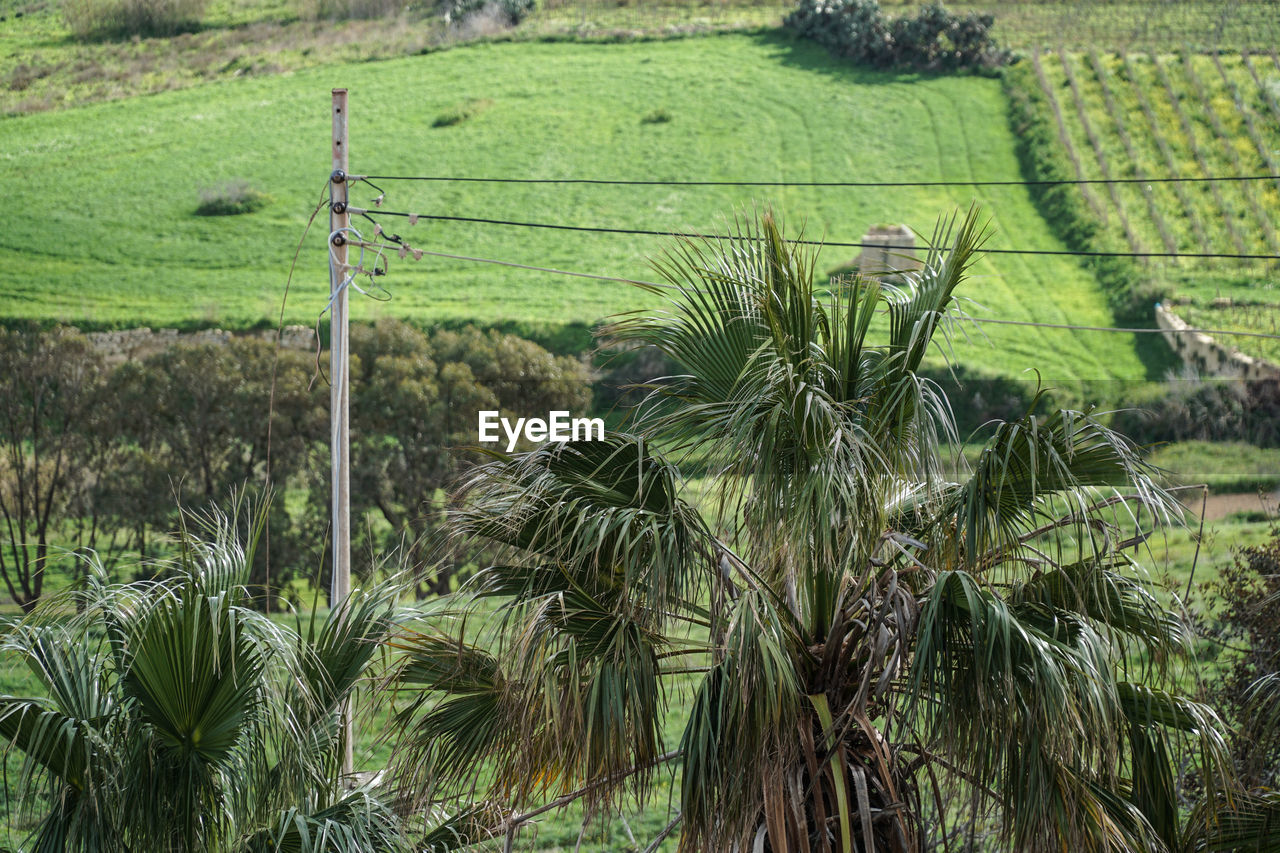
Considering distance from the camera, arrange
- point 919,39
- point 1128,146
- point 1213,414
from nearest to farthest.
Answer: point 1213,414 < point 1128,146 < point 919,39

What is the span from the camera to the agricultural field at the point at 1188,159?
30344mm

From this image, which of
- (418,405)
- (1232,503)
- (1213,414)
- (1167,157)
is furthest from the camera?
(1167,157)

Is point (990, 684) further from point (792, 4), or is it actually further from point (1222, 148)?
point (792, 4)

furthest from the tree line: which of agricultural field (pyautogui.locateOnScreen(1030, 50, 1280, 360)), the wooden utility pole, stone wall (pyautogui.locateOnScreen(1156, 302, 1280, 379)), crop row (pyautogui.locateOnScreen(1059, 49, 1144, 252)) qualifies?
crop row (pyautogui.locateOnScreen(1059, 49, 1144, 252))

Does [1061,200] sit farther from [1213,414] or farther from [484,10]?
[484,10]

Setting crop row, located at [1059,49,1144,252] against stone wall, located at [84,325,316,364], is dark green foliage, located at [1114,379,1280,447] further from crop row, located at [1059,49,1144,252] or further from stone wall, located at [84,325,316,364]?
stone wall, located at [84,325,316,364]

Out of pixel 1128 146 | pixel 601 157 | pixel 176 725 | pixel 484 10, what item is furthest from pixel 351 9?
pixel 176 725

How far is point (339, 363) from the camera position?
8609 mm

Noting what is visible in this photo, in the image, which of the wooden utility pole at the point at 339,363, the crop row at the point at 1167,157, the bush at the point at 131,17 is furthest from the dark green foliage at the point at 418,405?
the bush at the point at 131,17

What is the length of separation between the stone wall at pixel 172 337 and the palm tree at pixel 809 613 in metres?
22.1

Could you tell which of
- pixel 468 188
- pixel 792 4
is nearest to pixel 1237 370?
pixel 468 188

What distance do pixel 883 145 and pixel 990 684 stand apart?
34774 mm

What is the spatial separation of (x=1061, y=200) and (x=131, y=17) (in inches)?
1153

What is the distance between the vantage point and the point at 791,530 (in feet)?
16.7
